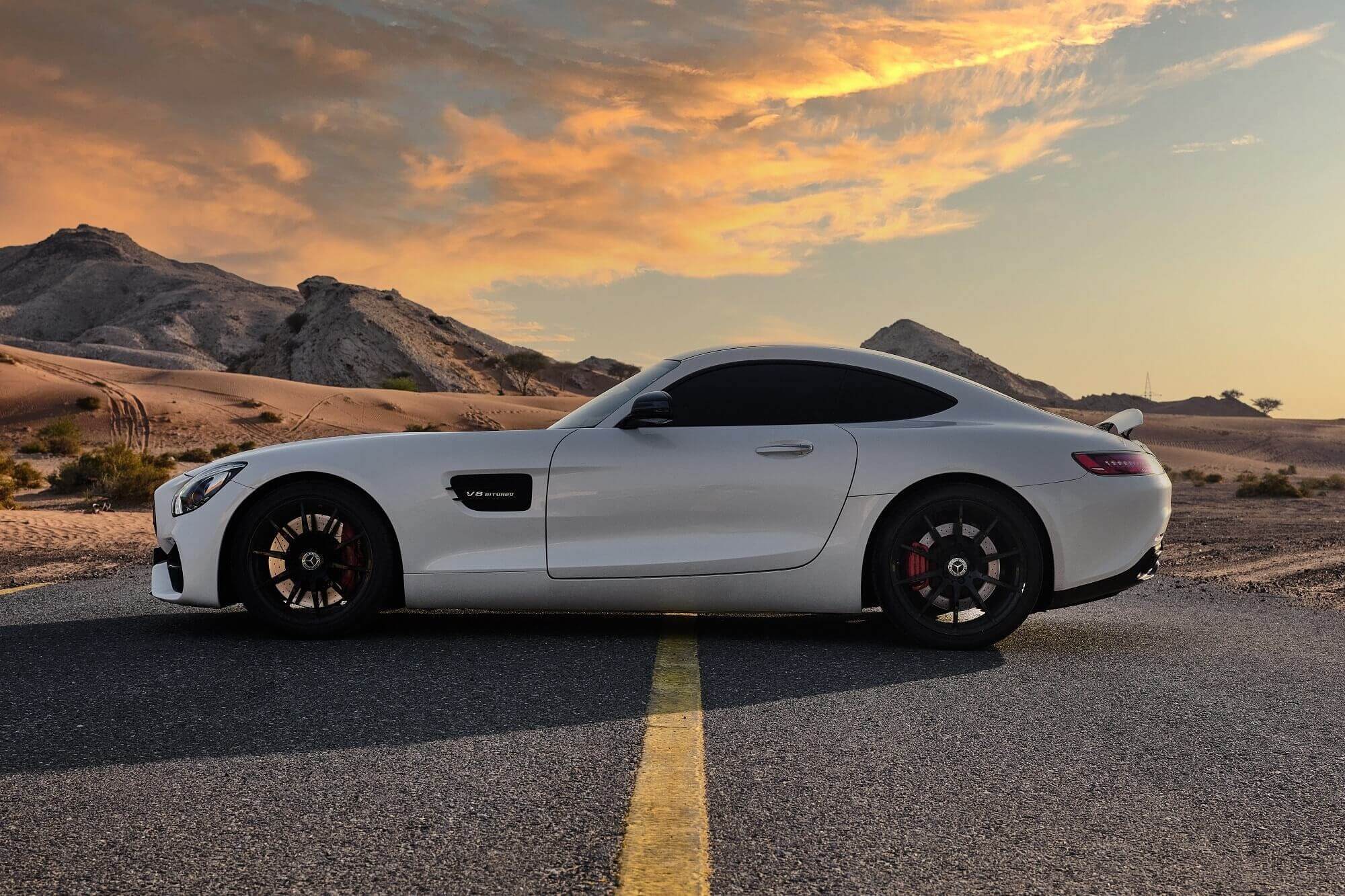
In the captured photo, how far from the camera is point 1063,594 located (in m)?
5.24

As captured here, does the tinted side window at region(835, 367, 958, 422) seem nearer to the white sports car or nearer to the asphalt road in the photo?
the white sports car

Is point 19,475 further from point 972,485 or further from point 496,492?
point 972,485

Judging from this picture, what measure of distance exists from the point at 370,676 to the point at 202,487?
154 cm

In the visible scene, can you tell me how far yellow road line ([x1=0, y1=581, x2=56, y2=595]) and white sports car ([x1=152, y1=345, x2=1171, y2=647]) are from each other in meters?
2.54

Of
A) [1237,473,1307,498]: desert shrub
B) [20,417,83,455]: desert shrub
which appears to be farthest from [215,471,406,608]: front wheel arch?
[20,417,83,455]: desert shrub

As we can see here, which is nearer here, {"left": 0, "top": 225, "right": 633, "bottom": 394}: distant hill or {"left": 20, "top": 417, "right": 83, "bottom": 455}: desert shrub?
{"left": 20, "top": 417, "right": 83, "bottom": 455}: desert shrub

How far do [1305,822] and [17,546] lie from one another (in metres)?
11.1

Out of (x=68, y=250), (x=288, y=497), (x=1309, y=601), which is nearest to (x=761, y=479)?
(x=288, y=497)

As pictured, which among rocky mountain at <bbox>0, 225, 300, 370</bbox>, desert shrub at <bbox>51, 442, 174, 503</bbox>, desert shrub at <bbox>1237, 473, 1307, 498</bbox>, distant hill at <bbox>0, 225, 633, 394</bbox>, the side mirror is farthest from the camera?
rocky mountain at <bbox>0, 225, 300, 370</bbox>

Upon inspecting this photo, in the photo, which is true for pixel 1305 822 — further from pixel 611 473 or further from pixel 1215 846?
pixel 611 473

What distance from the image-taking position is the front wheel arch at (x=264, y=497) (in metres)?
5.24

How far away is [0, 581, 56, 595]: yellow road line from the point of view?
7.14 m

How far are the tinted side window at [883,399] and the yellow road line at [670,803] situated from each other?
1641mm

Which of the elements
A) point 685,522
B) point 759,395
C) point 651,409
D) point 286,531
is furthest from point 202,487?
point 759,395
